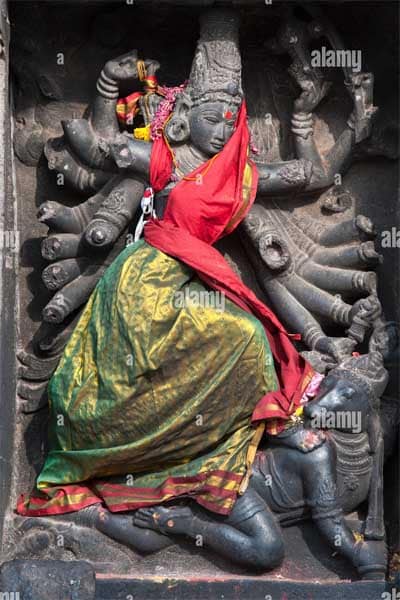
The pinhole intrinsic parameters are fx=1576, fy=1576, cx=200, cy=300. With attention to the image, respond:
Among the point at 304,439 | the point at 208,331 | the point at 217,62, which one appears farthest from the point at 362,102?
the point at 304,439

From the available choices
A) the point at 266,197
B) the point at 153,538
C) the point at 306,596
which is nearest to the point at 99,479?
the point at 153,538

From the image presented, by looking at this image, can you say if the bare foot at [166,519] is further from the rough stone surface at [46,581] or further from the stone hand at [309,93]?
the stone hand at [309,93]

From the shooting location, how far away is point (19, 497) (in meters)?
9.59

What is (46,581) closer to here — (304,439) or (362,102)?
(304,439)

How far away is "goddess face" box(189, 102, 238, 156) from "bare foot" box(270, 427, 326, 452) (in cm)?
184

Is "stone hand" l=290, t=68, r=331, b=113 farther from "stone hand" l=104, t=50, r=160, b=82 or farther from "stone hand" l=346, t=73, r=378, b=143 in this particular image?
"stone hand" l=104, t=50, r=160, b=82

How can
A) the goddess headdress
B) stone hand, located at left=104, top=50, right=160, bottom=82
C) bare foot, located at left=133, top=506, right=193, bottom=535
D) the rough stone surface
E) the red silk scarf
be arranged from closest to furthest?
the rough stone surface < bare foot, located at left=133, top=506, right=193, bottom=535 < the red silk scarf < the goddess headdress < stone hand, located at left=104, top=50, right=160, bottom=82

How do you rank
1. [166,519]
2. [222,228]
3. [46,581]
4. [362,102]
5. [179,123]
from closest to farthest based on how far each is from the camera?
[46,581]
[166,519]
[222,228]
[179,123]
[362,102]

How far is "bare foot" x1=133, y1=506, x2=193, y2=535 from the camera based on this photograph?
30.0 feet

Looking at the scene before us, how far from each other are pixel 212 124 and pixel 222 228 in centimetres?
65

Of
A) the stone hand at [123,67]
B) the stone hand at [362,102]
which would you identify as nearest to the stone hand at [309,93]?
the stone hand at [362,102]

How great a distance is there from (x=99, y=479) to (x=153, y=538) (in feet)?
1.62

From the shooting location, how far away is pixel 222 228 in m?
9.62

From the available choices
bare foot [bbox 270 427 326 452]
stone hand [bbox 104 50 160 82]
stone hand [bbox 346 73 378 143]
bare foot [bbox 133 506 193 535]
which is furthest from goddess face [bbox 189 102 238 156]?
bare foot [bbox 133 506 193 535]
